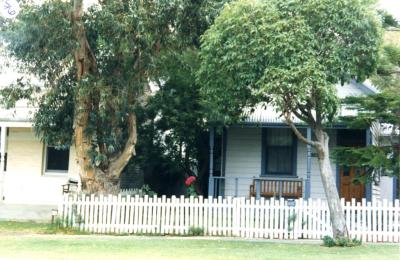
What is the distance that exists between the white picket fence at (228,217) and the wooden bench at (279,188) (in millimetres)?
4385

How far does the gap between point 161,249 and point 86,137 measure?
4.84 m

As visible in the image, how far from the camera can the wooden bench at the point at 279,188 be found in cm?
1886

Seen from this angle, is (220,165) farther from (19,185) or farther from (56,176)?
(19,185)

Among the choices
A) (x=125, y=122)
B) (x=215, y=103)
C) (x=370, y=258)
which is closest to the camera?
(x=370, y=258)

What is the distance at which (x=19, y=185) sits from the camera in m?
21.8

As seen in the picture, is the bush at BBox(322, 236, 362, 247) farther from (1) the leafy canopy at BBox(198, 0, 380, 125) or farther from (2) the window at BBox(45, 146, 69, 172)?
(2) the window at BBox(45, 146, 69, 172)

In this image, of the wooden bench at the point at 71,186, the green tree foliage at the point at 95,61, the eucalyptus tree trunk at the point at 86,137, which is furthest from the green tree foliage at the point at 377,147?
the wooden bench at the point at 71,186

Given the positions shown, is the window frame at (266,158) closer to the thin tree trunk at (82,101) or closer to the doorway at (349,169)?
the doorway at (349,169)

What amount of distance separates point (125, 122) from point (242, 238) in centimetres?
511

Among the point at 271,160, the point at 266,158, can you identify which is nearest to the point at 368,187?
the point at 271,160

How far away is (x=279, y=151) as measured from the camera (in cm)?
1992

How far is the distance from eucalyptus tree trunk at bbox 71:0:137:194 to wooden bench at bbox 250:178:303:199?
16.6 ft

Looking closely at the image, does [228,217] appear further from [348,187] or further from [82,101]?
[348,187]

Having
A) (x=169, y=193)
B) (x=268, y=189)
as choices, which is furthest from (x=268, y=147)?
(x=169, y=193)
